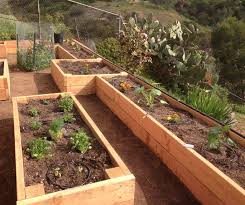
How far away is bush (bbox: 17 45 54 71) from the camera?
28.5 feet

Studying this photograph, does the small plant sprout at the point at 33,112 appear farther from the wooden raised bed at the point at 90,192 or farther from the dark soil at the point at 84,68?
the dark soil at the point at 84,68

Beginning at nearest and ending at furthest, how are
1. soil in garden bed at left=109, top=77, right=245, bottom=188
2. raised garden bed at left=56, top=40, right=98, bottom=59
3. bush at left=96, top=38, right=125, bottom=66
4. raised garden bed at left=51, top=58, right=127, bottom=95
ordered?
soil in garden bed at left=109, top=77, right=245, bottom=188
raised garden bed at left=51, top=58, right=127, bottom=95
raised garden bed at left=56, top=40, right=98, bottom=59
bush at left=96, top=38, right=125, bottom=66

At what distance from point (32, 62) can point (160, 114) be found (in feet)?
16.7

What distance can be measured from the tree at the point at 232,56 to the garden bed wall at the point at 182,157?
15.7 m

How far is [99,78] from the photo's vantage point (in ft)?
21.9

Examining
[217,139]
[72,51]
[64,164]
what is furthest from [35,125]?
[72,51]

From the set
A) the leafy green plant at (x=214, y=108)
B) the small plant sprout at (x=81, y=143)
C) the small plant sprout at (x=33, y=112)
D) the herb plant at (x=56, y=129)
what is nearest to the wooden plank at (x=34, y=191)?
the small plant sprout at (x=81, y=143)

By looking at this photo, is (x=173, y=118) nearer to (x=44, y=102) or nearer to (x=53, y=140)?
(x=53, y=140)

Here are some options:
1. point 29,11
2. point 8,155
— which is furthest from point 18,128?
point 29,11

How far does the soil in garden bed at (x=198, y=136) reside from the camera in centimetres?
343

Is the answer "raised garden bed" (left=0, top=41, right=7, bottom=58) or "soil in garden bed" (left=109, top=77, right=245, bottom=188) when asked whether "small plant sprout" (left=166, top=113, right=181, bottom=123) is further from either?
"raised garden bed" (left=0, top=41, right=7, bottom=58)

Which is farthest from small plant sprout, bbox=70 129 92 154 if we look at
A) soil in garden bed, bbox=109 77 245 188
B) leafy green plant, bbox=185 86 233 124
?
leafy green plant, bbox=185 86 233 124

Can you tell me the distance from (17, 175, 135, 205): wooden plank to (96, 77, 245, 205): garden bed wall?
2.81ft

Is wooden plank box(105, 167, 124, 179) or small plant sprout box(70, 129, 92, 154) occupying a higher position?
small plant sprout box(70, 129, 92, 154)
